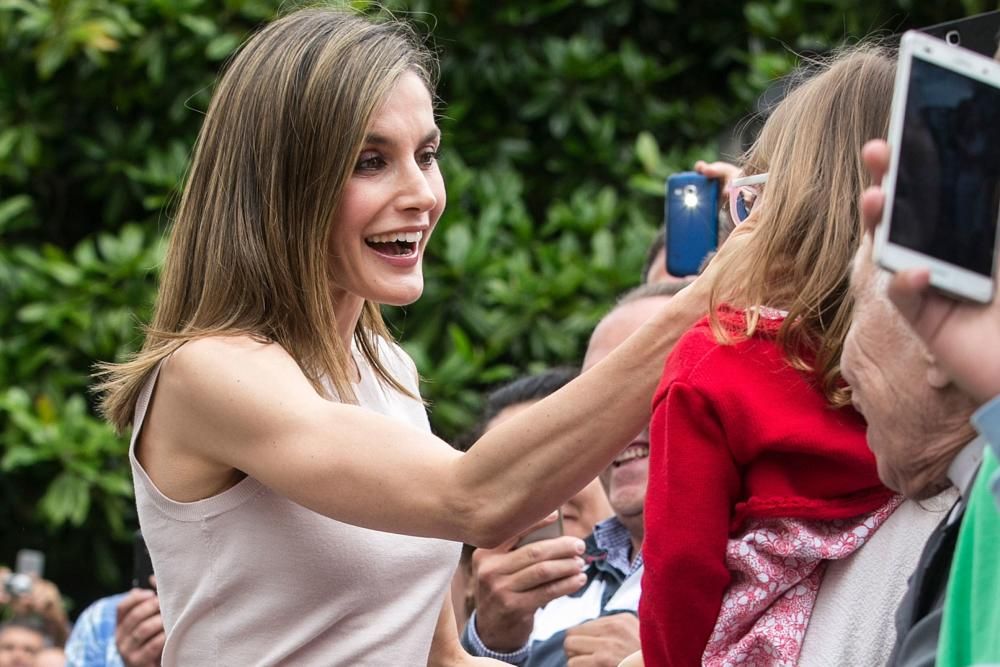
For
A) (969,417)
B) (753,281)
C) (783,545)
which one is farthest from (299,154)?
(969,417)

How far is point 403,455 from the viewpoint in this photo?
204cm

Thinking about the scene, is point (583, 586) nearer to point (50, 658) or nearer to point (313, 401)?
point (313, 401)

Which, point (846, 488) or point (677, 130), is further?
point (677, 130)

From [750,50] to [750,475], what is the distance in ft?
16.9

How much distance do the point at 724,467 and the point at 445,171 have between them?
4.67m

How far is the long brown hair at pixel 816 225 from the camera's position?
184cm

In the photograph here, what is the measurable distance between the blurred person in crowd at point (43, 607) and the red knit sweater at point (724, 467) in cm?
416

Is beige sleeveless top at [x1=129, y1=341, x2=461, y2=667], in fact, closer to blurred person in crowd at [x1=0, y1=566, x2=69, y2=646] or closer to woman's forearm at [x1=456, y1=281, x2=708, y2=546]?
woman's forearm at [x1=456, y1=281, x2=708, y2=546]

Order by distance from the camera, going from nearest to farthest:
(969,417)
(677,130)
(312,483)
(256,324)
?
(969,417), (312,483), (256,324), (677,130)

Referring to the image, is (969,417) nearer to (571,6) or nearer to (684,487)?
(684,487)

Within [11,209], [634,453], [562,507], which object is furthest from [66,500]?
[634,453]

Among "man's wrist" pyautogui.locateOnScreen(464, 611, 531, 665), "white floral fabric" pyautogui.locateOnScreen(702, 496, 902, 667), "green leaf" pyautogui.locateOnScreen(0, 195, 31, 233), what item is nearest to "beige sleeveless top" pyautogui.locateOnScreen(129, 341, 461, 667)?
"white floral fabric" pyautogui.locateOnScreen(702, 496, 902, 667)

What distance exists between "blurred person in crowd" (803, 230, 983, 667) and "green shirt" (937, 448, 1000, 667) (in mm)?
90

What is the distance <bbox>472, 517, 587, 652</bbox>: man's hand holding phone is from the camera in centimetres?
279
